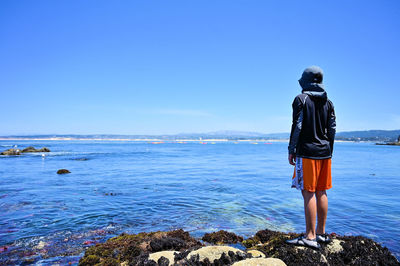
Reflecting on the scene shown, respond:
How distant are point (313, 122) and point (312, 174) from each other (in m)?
0.78

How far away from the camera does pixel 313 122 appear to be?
3943mm

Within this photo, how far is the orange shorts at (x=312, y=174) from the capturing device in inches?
153

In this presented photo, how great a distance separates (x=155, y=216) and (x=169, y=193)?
3721mm

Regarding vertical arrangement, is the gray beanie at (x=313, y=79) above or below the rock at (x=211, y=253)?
above

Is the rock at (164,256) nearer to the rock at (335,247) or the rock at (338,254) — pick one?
the rock at (338,254)

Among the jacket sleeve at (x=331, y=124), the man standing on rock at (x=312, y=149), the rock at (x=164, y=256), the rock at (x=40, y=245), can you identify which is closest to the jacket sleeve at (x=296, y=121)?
the man standing on rock at (x=312, y=149)

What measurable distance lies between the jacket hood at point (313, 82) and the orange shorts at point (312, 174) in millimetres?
1013

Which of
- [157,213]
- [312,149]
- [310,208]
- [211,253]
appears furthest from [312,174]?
[157,213]

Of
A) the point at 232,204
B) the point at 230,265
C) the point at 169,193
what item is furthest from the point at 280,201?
the point at 230,265

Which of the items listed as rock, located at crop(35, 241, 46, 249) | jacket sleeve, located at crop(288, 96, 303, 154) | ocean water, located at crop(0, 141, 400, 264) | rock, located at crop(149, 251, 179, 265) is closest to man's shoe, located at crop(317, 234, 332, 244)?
jacket sleeve, located at crop(288, 96, 303, 154)

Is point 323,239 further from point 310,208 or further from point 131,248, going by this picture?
point 131,248

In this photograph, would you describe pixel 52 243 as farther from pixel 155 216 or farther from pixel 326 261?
pixel 326 261

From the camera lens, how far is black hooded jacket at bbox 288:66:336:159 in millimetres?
3936

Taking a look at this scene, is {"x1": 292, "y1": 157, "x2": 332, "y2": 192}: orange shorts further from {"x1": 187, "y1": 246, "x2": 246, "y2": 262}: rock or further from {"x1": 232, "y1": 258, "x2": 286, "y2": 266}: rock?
{"x1": 187, "y1": 246, "x2": 246, "y2": 262}: rock
